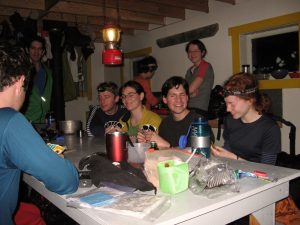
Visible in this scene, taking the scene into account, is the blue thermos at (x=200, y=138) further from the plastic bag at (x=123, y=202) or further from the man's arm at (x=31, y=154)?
the man's arm at (x=31, y=154)

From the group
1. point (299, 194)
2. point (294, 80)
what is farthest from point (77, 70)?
point (299, 194)

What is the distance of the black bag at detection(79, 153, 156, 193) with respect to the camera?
3.73ft

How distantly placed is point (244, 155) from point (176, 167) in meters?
0.98

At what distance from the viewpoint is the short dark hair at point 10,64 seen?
110 cm

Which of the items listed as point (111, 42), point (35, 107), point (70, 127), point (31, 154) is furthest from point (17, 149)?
point (35, 107)

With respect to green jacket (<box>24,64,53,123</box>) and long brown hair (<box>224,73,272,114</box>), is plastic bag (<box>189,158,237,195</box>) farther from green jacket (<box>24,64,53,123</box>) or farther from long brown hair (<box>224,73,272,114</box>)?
green jacket (<box>24,64,53,123</box>)

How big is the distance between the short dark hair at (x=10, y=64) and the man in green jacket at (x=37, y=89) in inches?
90.5

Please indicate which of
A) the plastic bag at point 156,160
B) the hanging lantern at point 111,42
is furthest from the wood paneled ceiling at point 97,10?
the plastic bag at point 156,160

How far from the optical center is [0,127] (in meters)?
1.00

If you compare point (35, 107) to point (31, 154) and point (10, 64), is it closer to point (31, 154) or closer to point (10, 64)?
point (10, 64)

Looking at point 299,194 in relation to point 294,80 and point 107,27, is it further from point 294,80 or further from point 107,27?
point 107,27

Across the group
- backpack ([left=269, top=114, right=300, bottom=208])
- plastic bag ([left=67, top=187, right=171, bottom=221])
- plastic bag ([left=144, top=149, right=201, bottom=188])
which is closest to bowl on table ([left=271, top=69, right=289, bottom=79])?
backpack ([left=269, top=114, right=300, bottom=208])

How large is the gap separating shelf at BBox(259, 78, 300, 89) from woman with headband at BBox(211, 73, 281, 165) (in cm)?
190

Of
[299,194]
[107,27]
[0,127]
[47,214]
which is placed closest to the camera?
[0,127]
